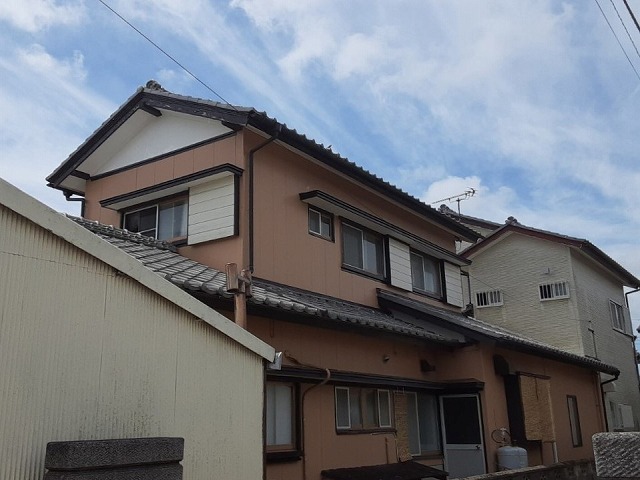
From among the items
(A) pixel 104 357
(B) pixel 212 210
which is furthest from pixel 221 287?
(A) pixel 104 357

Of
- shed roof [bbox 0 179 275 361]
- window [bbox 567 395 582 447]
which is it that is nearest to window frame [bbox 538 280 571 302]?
window [bbox 567 395 582 447]

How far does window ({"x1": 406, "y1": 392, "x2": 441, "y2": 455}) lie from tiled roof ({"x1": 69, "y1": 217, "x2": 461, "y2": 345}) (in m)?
1.40

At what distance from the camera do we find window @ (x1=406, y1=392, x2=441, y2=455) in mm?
12156

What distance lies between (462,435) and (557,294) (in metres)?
9.84

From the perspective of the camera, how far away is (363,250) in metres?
13.1

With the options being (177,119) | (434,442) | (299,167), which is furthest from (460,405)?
(177,119)

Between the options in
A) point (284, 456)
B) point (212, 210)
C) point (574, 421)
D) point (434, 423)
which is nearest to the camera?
point (284, 456)

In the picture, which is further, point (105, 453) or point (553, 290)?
point (553, 290)

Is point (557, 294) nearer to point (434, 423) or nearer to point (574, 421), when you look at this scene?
point (574, 421)

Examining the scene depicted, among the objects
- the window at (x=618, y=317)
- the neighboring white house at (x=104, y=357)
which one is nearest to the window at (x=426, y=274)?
the neighboring white house at (x=104, y=357)

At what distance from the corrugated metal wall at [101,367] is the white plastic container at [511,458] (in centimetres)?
830

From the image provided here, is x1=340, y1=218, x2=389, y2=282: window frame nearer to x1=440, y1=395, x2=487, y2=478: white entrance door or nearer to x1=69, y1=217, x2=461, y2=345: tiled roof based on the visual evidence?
x1=69, y1=217, x2=461, y2=345: tiled roof

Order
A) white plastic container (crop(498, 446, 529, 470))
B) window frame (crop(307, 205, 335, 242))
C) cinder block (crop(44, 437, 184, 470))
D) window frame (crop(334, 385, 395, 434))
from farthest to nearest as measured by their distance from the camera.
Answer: white plastic container (crop(498, 446, 529, 470))
window frame (crop(307, 205, 335, 242))
window frame (crop(334, 385, 395, 434))
cinder block (crop(44, 437, 184, 470))

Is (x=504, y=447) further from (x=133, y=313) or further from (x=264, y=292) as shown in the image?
(x=133, y=313)
